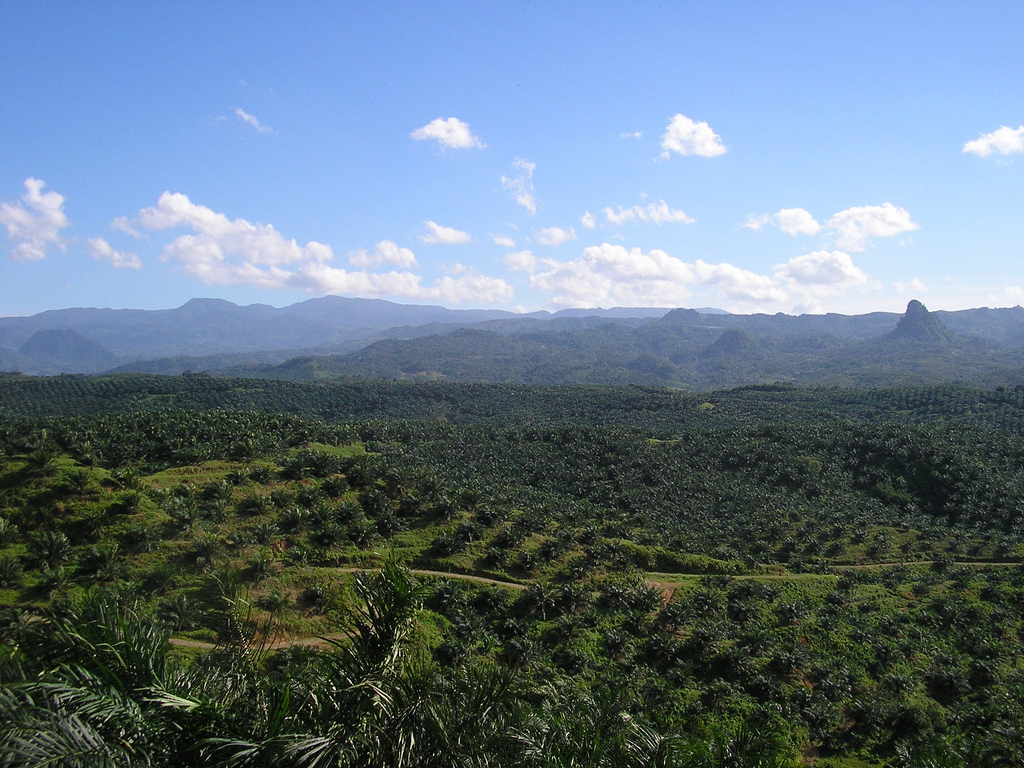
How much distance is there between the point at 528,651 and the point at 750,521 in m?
43.0

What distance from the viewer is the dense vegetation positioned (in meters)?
6.90

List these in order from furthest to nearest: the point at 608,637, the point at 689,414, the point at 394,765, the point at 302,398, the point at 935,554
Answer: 1. the point at 302,398
2. the point at 689,414
3. the point at 935,554
4. the point at 608,637
5. the point at 394,765

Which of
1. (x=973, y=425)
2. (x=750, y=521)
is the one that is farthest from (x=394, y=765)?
(x=973, y=425)

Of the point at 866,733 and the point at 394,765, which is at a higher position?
the point at 394,765

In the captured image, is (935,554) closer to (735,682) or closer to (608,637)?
(735,682)

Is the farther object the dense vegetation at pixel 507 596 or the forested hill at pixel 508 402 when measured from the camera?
the forested hill at pixel 508 402

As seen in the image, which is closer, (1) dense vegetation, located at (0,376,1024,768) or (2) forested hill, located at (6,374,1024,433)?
(1) dense vegetation, located at (0,376,1024,768)

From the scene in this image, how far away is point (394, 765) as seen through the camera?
6.73 meters

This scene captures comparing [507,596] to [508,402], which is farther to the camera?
[508,402]

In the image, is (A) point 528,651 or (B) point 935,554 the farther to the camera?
(B) point 935,554

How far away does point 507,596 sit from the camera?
140 feet

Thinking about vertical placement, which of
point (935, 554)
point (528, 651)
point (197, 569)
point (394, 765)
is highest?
point (394, 765)

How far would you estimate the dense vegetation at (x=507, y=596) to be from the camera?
22.6ft

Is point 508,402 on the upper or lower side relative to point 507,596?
upper
